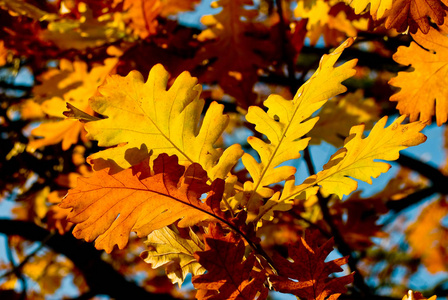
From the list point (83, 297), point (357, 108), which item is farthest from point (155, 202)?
point (83, 297)

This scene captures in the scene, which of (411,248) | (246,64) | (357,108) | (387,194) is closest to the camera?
(246,64)

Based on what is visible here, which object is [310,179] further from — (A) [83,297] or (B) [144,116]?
(A) [83,297]

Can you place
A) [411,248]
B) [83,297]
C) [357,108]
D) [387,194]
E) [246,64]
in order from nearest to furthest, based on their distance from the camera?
[246,64] < [357,108] < [387,194] < [83,297] < [411,248]

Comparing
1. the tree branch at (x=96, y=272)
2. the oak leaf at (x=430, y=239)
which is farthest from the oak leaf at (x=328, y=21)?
the oak leaf at (x=430, y=239)

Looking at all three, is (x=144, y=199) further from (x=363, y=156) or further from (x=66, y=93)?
(x=66, y=93)

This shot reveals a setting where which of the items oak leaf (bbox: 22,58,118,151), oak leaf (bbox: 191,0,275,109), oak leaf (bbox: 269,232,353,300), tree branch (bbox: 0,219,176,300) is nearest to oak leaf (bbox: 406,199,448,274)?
tree branch (bbox: 0,219,176,300)

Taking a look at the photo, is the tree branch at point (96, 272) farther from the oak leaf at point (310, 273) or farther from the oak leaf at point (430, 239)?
the oak leaf at point (430, 239)

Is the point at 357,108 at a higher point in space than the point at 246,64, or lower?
lower

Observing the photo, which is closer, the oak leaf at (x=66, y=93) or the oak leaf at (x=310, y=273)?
the oak leaf at (x=310, y=273)
